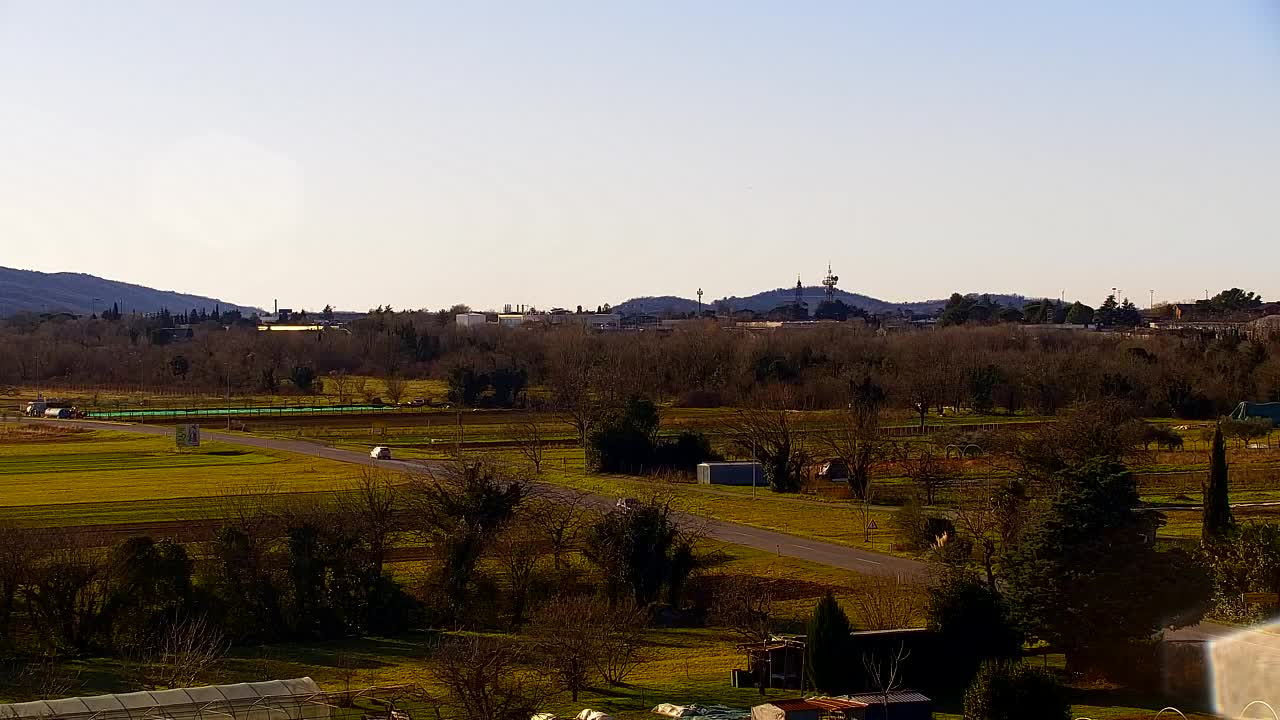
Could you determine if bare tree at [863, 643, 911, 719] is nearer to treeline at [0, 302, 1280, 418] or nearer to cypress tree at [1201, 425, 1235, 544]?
cypress tree at [1201, 425, 1235, 544]

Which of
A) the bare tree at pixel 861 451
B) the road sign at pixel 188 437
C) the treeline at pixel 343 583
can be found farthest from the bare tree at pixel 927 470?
the road sign at pixel 188 437

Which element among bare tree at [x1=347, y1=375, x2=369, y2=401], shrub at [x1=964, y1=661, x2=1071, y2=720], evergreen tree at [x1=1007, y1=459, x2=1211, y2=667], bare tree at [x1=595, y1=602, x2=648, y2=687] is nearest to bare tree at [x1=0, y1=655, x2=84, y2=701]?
bare tree at [x1=595, y1=602, x2=648, y2=687]

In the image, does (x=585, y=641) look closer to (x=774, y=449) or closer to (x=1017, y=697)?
(x=1017, y=697)

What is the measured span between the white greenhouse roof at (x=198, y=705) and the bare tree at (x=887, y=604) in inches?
395

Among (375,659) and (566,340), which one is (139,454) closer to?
(375,659)

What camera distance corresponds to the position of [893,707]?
18422mm

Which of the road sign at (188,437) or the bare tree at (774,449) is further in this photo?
the road sign at (188,437)

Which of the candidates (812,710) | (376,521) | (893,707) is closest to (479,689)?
(812,710)

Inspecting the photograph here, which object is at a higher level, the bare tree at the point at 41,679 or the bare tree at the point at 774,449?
the bare tree at the point at 774,449

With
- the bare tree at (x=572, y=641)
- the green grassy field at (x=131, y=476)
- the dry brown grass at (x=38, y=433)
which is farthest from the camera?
the dry brown grass at (x=38, y=433)

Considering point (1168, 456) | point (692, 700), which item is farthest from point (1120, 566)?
point (1168, 456)

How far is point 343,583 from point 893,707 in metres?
12.5

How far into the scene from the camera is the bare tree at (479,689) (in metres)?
17.6

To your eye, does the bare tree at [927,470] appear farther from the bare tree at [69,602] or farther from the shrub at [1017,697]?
the bare tree at [69,602]
